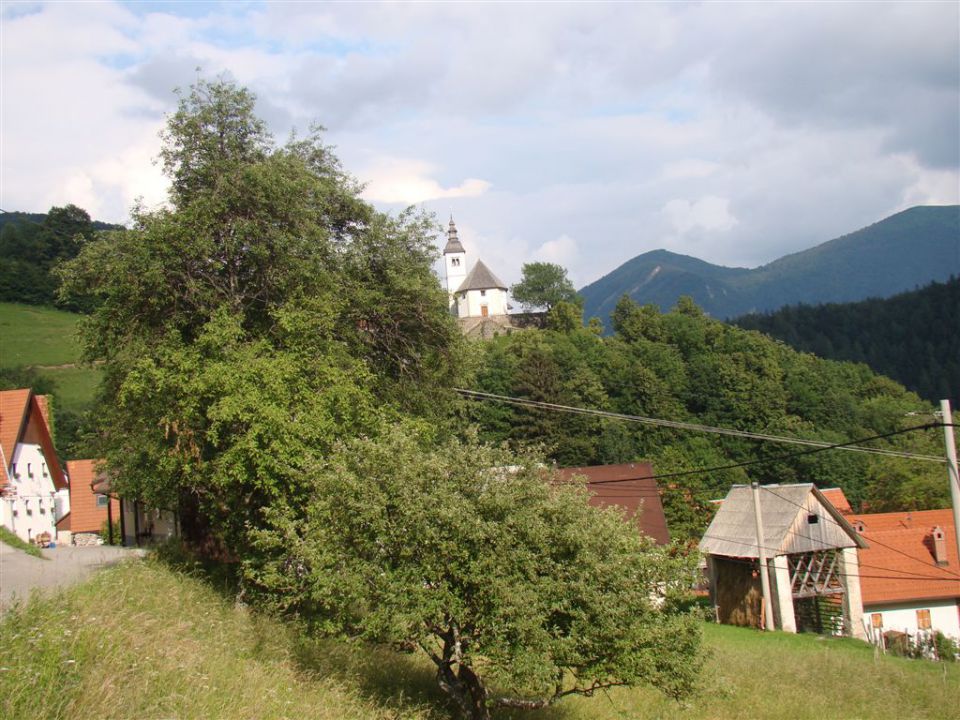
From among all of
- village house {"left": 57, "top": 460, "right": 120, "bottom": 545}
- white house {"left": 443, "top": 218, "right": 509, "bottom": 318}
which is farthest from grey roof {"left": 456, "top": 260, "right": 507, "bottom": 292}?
village house {"left": 57, "top": 460, "right": 120, "bottom": 545}

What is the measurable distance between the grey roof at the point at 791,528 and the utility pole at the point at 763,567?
27.6 inches

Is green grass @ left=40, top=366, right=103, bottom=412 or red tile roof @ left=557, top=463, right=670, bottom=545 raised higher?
green grass @ left=40, top=366, right=103, bottom=412

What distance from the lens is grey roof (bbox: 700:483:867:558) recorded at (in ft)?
113

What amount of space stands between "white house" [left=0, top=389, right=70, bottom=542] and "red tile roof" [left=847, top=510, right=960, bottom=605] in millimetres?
34721

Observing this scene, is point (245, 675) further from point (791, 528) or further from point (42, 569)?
point (791, 528)

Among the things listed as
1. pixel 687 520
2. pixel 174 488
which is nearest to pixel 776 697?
pixel 174 488

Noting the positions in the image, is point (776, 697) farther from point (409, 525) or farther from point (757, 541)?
point (757, 541)

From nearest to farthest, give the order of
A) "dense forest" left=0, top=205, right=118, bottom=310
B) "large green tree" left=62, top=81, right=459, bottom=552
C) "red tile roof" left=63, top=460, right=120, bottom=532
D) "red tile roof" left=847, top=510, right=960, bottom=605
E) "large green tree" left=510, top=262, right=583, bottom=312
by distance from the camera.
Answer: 1. "large green tree" left=62, top=81, right=459, bottom=552
2. "red tile roof" left=847, top=510, right=960, bottom=605
3. "red tile roof" left=63, top=460, right=120, bottom=532
4. "dense forest" left=0, top=205, right=118, bottom=310
5. "large green tree" left=510, top=262, right=583, bottom=312

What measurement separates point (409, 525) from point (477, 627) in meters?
1.58

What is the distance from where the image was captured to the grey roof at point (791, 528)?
3447 centimetres

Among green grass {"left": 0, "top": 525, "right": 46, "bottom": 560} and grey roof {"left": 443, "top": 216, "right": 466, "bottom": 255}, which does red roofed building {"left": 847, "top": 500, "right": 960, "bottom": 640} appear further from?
grey roof {"left": 443, "top": 216, "right": 466, "bottom": 255}

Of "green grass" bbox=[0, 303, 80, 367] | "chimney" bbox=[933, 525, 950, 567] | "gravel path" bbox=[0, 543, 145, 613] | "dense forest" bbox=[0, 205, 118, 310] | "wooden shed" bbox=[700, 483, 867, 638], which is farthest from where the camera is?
"dense forest" bbox=[0, 205, 118, 310]

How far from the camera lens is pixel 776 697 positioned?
1816 cm

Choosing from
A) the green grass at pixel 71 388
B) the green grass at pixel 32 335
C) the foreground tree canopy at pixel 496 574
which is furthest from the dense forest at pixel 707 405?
the foreground tree canopy at pixel 496 574
